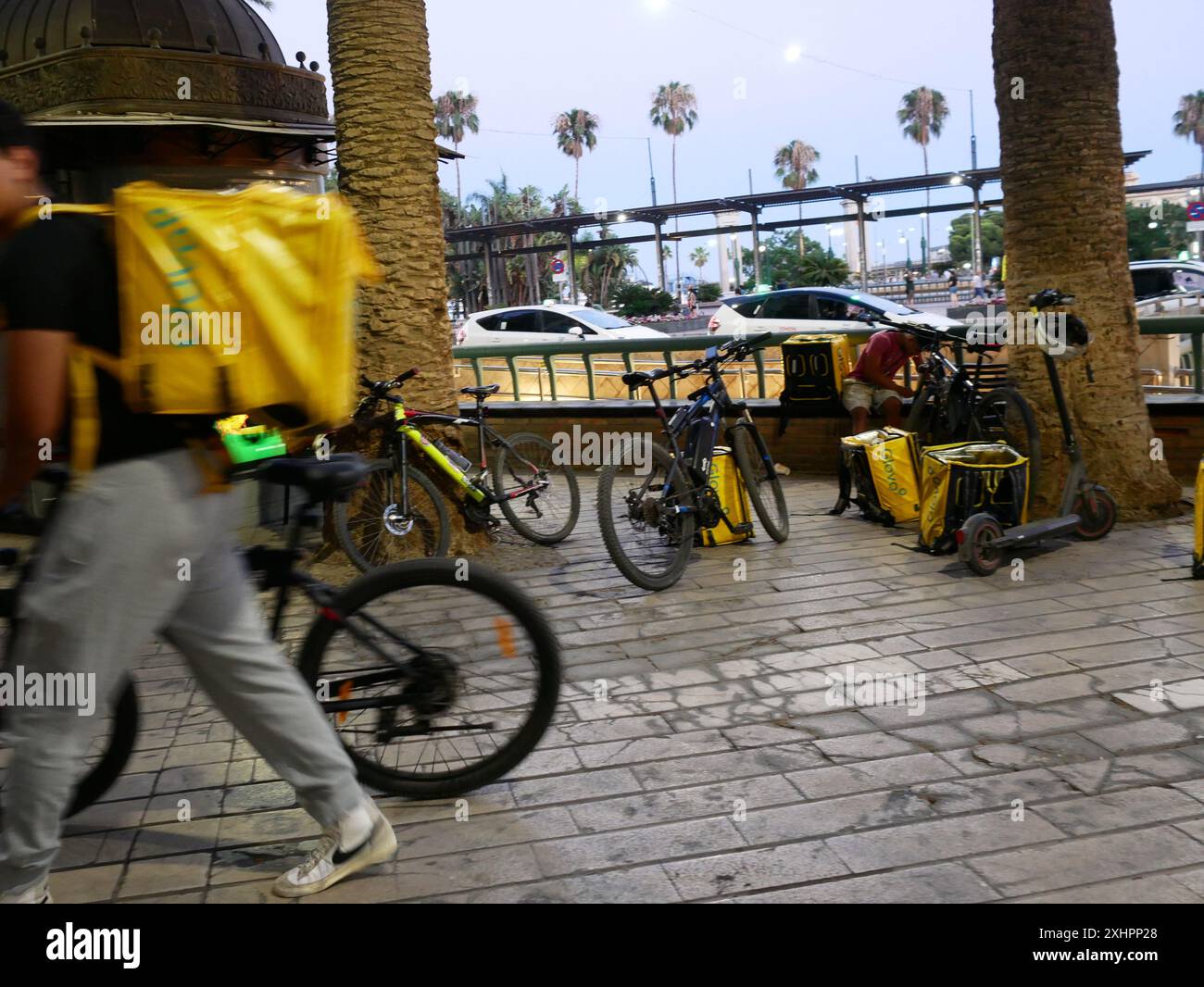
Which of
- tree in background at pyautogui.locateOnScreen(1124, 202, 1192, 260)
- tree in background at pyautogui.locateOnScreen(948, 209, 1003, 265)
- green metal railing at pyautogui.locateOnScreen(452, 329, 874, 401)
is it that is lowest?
green metal railing at pyautogui.locateOnScreen(452, 329, 874, 401)

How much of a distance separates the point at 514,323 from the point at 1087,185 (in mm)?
14556

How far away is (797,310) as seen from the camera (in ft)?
60.1

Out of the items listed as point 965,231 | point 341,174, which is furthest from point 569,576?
point 965,231

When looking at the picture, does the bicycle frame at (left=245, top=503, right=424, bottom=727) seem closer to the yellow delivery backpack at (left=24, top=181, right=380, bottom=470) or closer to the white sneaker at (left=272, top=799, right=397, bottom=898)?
the white sneaker at (left=272, top=799, right=397, bottom=898)

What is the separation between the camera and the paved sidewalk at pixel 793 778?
3104 millimetres

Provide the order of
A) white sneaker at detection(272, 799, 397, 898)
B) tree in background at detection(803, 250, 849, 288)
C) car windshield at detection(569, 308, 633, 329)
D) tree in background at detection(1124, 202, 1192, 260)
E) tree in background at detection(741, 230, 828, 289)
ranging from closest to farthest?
1. white sneaker at detection(272, 799, 397, 898)
2. car windshield at detection(569, 308, 633, 329)
3. tree in background at detection(803, 250, 849, 288)
4. tree in background at detection(1124, 202, 1192, 260)
5. tree in background at detection(741, 230, 828, 289)

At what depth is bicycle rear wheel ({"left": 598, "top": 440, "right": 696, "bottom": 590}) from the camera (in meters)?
6.40

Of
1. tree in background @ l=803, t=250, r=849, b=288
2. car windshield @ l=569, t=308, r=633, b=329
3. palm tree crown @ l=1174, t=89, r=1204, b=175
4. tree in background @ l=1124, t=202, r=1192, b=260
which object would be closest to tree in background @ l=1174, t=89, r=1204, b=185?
palm tree crown @ l=1174, t=89, r=1204, b=175

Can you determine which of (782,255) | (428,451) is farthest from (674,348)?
(782,255)

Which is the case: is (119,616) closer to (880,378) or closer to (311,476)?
(311,476)

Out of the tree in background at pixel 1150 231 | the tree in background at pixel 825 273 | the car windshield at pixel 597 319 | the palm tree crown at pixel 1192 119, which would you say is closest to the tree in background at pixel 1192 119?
the palm tree crown at pixel 1192 119

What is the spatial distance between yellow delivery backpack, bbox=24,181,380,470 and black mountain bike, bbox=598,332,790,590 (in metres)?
3.61

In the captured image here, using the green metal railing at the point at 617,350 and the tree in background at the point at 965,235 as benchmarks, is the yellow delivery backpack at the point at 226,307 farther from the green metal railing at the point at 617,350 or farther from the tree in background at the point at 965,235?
the tree in background at the point at 965,235

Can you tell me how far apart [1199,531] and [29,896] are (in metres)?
5.21
